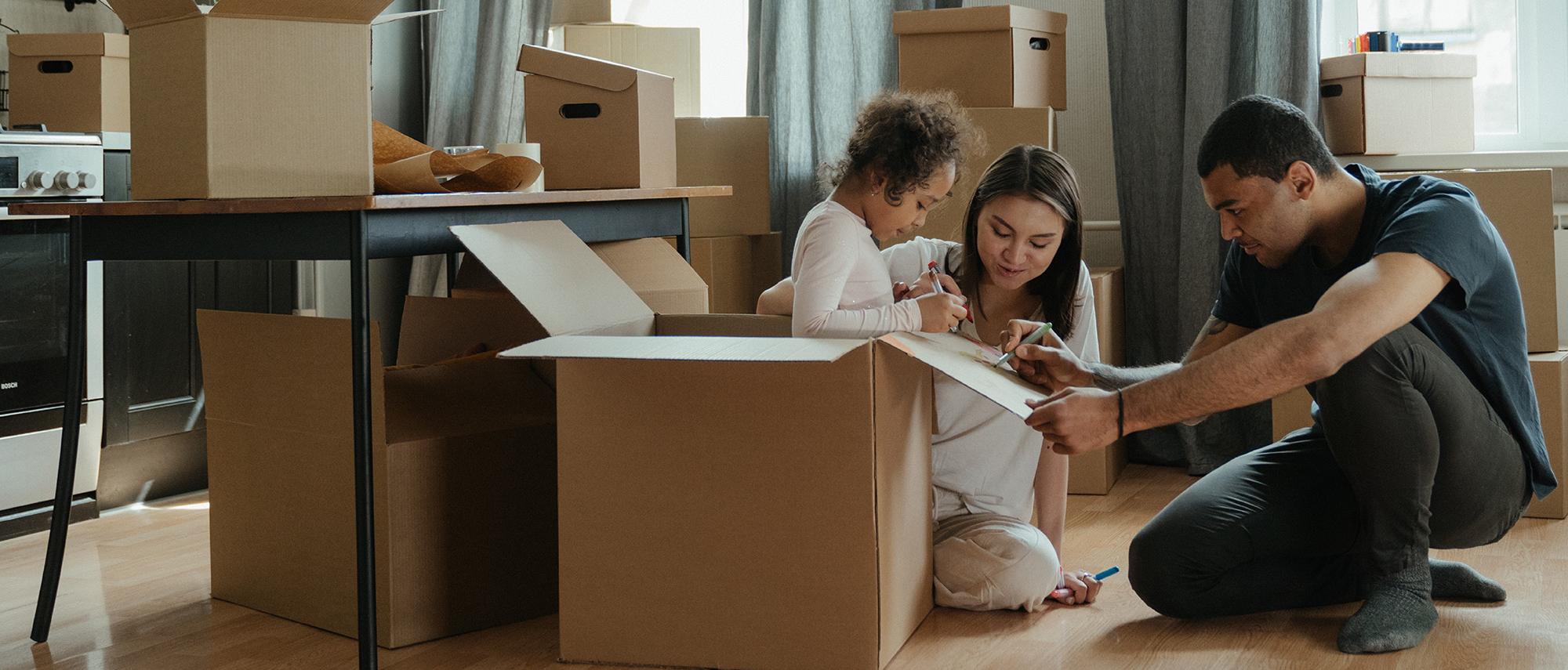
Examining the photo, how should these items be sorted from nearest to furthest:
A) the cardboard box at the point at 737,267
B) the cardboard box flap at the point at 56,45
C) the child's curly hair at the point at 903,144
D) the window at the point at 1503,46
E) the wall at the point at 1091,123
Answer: the child's curly hair at the point at 903,144 < the cardboard box flap at the point at 56,45 < the window at the point at 1503,46 < the cardboard box at the point at 737,267 < the wall at the point at 1091,123

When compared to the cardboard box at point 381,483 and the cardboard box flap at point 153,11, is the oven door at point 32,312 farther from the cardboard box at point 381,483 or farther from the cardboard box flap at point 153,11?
the cardboard box flap at point 153,11

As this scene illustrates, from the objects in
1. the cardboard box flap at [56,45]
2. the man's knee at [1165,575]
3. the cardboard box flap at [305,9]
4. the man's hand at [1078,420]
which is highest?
the cardboard box flap at [56,45]

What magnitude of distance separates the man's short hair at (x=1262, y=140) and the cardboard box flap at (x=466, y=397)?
3.33ft

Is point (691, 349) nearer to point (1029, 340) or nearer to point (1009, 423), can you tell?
point (1029, 340)

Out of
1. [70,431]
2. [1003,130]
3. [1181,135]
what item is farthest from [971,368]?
[1181,135]

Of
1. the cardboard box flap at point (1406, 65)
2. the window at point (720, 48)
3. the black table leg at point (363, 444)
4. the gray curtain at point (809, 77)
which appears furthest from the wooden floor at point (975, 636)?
the window at point (720, 48)

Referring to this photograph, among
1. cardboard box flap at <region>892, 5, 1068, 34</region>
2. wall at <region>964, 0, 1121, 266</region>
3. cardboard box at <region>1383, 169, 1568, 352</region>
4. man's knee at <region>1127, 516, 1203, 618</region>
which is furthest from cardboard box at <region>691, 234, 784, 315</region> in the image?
cardboard box at <region>1383, 169, 1568, 352</region>

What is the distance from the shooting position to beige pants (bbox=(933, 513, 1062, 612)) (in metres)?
1.89

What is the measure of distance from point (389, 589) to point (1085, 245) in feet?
6.92

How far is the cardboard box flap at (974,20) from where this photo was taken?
288cm

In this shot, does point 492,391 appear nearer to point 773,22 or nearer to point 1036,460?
point 1036,460

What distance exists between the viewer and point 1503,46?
3104 millimetres

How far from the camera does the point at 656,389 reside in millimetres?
1610

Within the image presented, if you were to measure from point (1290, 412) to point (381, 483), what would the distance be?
1.86 metres
